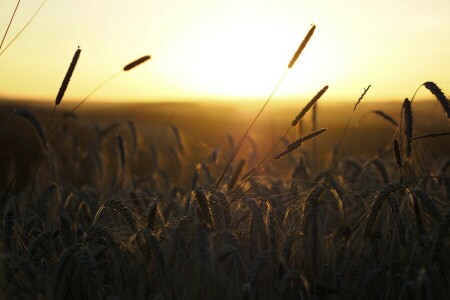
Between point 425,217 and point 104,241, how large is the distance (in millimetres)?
1818

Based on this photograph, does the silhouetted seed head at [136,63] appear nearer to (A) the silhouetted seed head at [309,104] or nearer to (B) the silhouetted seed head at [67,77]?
(B) the silhouetted seed head at [67,77]

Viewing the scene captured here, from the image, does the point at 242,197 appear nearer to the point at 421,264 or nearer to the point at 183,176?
the point at 421,264

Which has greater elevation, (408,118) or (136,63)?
(136,63)

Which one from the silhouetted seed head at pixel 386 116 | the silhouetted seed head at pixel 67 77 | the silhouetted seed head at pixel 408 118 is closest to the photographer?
the silhouetted seed head at pixel 67 77

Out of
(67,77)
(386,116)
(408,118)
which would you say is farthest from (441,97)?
(67,77)

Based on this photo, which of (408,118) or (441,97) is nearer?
(441,97)

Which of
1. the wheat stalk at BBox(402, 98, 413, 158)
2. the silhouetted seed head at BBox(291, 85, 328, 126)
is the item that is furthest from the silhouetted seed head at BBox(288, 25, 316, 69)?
the wheat stalk at BBox(402, 98, 413, 158)

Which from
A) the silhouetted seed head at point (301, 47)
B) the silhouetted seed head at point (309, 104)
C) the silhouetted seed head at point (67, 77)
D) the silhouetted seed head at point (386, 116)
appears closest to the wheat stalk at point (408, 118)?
the silhouetted seed head at point (309, 104)

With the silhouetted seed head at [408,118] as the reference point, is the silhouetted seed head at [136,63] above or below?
above

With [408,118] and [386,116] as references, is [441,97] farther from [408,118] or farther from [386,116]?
[386,116]

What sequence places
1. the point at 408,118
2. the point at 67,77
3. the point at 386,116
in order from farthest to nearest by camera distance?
the point at 386,116 < the point at 408,118 < the point at 67,77

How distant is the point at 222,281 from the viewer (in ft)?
8.56

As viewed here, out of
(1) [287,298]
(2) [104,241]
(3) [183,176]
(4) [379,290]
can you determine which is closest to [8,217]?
(2) [104,241]

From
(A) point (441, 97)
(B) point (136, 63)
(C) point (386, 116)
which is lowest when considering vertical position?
(C) point (386, 116)
